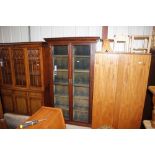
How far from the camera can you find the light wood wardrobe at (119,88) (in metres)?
1.97

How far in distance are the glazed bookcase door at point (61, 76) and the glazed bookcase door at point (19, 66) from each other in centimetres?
75

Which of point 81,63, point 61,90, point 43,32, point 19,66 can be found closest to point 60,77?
point 61,90

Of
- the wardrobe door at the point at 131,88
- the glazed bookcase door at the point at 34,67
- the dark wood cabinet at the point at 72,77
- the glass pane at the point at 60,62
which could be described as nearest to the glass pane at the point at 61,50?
the dark wood cabinet at the point at 72,77

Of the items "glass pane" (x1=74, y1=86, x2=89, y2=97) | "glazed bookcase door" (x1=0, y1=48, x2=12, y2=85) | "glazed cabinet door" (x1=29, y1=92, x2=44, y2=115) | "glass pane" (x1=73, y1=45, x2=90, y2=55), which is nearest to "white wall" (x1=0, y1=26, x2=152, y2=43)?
"glass pane" (x1=73, y1=45, x2=90, y2=55)

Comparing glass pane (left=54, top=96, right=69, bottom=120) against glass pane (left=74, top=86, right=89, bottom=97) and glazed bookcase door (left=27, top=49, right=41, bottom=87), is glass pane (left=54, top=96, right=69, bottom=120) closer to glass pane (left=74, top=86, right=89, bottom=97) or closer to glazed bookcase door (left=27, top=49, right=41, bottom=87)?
glass pane (left=74, top=86, right=89, bottom=97)

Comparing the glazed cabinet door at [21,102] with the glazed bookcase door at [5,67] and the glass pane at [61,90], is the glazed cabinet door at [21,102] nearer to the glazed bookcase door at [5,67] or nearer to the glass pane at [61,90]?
the glazed bookcase door at [5,67]

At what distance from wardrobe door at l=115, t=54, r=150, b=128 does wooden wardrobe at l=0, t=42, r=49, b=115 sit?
5.29ft

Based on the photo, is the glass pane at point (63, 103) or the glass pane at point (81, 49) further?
the glass pane at point (63, 103)

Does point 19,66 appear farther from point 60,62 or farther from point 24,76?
point 60,62

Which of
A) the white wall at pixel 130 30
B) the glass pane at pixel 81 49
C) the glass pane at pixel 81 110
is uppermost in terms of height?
the white wall at pixel 130 30

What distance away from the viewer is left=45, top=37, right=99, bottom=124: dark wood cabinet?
236 cm

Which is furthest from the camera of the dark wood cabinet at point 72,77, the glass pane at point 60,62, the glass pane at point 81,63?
the glass pane at point 60,62
